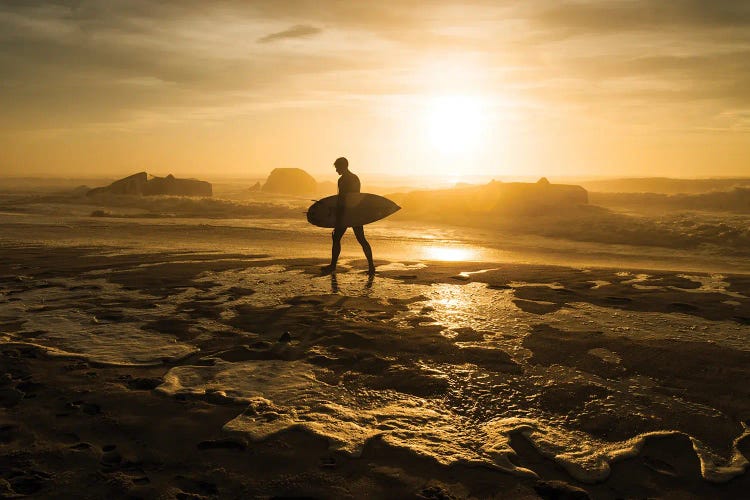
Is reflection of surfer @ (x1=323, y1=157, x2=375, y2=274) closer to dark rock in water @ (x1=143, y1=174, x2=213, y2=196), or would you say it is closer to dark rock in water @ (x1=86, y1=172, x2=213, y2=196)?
dark rock in water @ (x1=86, y1=172, x2=213, y2=196)

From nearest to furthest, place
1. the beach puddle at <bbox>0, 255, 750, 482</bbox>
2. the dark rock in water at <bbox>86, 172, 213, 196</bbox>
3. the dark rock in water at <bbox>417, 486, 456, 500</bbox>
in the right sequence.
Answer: the dark rock in water at <bbox>417, 486, 456, 500</bbox> → the beach puddle at <bbox>0, 255, 750, 482</bbox> → the dark rock in water at <bbox>86, 172, 213, 196</bbox>

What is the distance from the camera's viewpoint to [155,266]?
10570 millimetres

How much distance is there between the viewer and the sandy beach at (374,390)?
3176mm

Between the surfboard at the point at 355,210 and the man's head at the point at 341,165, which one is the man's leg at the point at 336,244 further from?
the man's head at the point at 341,165

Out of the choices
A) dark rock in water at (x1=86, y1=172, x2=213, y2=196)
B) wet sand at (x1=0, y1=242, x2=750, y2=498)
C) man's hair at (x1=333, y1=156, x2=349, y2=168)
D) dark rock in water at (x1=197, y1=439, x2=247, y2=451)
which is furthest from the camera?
dark rock in water at (x1=86, y1=172, x2=213, y2=196)

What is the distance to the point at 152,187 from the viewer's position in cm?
4291

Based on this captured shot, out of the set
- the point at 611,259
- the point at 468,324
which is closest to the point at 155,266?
the point at 468,324

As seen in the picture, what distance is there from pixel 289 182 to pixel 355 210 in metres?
50.2

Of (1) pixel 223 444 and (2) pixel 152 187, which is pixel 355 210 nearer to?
(1) pixel 223 444

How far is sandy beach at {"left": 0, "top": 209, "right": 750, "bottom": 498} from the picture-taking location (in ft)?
10.4

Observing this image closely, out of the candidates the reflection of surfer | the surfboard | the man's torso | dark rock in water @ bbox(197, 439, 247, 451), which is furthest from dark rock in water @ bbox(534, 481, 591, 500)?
the man's torso

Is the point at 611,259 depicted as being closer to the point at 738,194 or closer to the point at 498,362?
the point at 498,362

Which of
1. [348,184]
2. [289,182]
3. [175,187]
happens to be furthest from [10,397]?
[289,182]

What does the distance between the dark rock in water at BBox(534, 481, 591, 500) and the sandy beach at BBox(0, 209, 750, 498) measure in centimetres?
1
